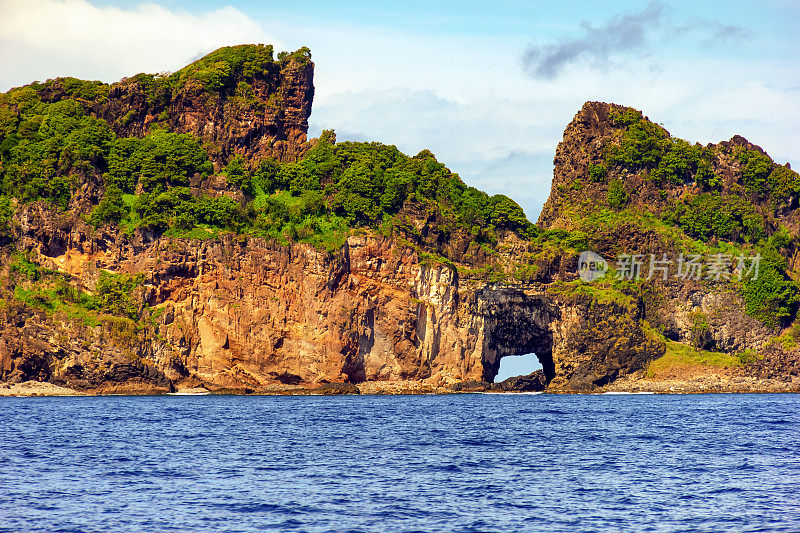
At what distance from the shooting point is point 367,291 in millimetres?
117438

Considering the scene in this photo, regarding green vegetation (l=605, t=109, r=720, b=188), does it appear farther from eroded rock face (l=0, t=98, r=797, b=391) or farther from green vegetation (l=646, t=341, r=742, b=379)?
green vegetation (l=646, t=341, r=742, b=379)

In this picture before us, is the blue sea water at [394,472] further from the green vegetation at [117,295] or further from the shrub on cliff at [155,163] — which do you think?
the shrub on cliff at [155,163]

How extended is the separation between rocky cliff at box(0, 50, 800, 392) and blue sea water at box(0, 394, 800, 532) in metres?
35.1

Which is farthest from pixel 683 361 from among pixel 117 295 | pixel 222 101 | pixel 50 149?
pixel 50 149

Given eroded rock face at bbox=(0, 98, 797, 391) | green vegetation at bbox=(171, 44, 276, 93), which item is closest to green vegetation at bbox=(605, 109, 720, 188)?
eroded rock face at bbox=(0, 98, 797, 391)

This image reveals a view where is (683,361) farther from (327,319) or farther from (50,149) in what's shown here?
(50,149)

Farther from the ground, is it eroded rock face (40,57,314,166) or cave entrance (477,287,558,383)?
eroded rock face (40,57,314,166)

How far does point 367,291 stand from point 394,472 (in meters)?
76.5

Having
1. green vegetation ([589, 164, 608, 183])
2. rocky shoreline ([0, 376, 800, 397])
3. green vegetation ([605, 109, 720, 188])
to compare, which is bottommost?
rocky shoreline ([0, 376, 800, 397])

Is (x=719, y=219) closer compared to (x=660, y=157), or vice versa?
(x=719, y=219)

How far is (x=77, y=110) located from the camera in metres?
127

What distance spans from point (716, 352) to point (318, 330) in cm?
5978

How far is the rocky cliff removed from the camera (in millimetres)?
108750

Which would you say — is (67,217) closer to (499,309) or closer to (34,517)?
(499,309)
